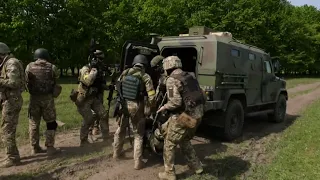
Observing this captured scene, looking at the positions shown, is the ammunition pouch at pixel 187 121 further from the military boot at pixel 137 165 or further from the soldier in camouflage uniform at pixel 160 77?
the military boot at pixel 137 165

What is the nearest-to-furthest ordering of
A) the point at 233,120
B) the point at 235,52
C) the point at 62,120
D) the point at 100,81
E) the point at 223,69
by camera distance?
the point at 100,81 → the point at 223,69 → the point at 235,52 → the point at 233,120 → the point at 62,120

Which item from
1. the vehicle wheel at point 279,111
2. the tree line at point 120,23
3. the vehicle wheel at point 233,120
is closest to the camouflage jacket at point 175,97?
the vehicle wheel at point 233,120

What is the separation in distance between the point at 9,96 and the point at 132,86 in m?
2.01

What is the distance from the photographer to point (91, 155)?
640 centimetres

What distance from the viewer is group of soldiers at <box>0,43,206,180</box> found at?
5195 millimetres

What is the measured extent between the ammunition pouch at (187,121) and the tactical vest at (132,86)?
857mm

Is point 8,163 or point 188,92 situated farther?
point 8,163

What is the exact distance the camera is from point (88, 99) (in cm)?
685

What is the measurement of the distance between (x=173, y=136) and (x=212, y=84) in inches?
88.5

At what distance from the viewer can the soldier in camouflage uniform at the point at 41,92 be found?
600 centimetres

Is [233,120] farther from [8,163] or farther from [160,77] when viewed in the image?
[8,163]

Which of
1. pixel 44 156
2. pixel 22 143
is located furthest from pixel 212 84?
pixel 22 143

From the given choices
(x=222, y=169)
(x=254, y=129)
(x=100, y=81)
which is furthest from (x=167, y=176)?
(x=254, y=129)

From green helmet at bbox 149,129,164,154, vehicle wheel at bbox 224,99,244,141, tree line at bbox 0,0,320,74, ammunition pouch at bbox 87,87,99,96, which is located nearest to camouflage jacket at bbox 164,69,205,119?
green helmet at bbox 149,129,164,154
